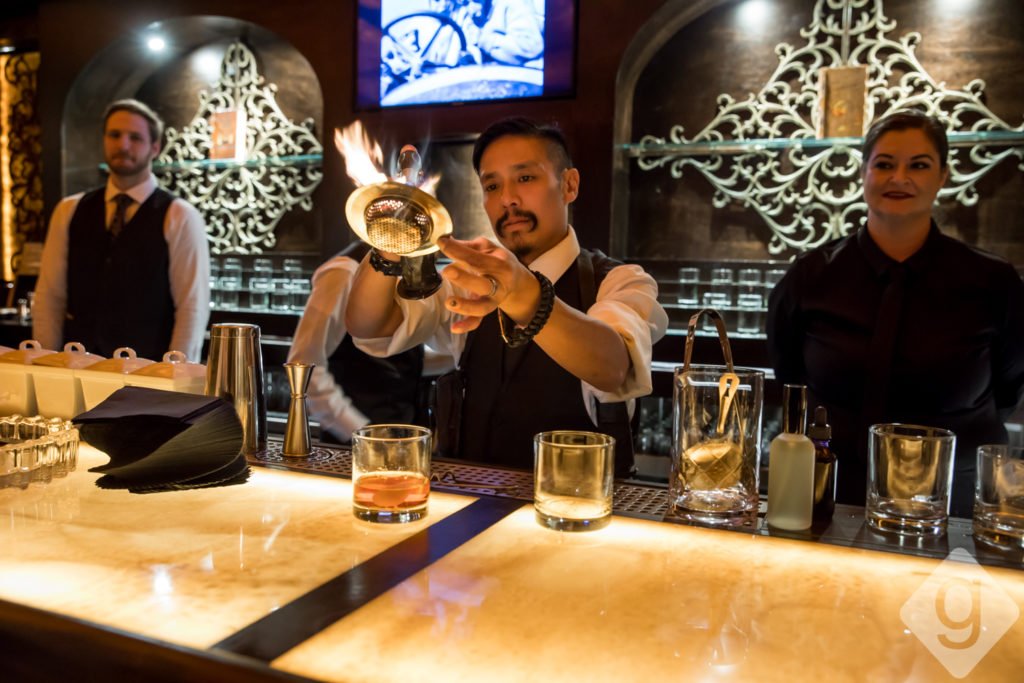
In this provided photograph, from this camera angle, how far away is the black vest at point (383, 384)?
2.53 meters

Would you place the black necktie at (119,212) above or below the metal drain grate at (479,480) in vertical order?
above

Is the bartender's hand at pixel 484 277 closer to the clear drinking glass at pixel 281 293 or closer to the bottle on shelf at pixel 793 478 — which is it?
the bottle on shelf at pixel 793 478

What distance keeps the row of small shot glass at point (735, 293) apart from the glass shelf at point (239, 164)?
1.88 meters

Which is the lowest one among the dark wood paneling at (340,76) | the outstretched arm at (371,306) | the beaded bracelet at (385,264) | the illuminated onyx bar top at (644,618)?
the illuminated onyx bar top at (644,618)

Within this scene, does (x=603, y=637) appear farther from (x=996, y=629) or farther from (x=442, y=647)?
(x=996, y=629)

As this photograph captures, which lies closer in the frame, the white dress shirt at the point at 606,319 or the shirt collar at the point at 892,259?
the white dress shirt at the point at 606,319

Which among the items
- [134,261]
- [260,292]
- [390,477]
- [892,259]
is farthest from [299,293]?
[390,477]

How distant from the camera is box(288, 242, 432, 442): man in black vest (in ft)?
8.35

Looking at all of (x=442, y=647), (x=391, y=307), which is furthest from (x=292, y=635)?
(x=391, y=307)

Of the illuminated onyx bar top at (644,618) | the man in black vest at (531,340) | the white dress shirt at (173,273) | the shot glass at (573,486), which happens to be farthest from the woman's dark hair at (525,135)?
the white dress shirt at (173,273)

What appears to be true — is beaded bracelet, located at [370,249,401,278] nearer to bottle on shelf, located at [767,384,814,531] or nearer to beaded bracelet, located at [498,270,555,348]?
beaded bracelet, located at [498,270,555,348]

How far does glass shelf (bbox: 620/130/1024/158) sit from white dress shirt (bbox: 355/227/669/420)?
1617 mm

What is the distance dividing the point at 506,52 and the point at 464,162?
0.51 meters

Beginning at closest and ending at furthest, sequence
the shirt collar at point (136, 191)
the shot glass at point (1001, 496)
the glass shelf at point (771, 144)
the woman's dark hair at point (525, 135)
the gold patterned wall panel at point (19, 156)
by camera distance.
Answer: the shot glass at point (1001, 496) < the woman's dark hair at point (525, 135) < the glass shelf at point (771, 144) < the shirt collar at point (136, 191) < the gold patterned wall panel at point (19, 156)
